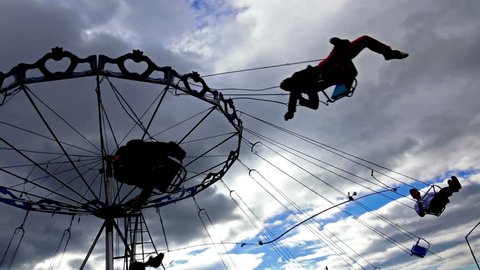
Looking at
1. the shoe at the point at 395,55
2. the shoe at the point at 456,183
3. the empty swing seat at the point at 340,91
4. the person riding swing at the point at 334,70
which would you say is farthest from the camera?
the shoe at the point at 456,183

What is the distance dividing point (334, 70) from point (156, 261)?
13.5 meters

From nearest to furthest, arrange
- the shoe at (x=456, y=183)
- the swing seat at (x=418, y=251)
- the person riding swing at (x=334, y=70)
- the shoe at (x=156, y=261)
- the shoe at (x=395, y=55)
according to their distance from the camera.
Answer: the shoe at (x=395, y=55)
the person riding swing at (x=334, y=70)
the shoe at (x=456, y=183)
the swing seat at (x=418, y=251)
the shoe at (x=156, y=261)

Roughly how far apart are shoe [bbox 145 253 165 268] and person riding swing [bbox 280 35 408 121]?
1182 centimetres

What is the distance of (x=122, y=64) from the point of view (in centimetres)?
1430

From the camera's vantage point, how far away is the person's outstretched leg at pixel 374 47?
33.7ft

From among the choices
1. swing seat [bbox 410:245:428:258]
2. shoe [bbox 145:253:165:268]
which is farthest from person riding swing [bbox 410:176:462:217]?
shoe [bbox 145:253:165:268]

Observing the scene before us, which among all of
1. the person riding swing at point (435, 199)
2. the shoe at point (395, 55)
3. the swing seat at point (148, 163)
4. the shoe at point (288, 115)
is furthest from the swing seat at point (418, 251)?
the swing seat at point (148, 163)

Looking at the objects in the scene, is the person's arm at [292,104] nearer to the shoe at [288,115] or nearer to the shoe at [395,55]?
the shoe at [288,115]

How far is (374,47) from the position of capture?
10391mm

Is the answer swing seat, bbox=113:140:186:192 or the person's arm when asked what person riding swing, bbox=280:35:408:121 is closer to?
the person's arm

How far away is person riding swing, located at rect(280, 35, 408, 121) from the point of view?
409 inches

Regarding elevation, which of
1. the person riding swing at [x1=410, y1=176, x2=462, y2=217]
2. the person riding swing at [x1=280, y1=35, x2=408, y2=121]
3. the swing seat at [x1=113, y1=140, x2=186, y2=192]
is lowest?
the person riding swing at [x1=410, y1=176, x2=462, y2=217]

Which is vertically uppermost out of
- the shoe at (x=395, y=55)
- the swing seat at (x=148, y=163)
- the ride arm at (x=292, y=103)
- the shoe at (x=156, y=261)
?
the swing seat at (x=148, y=163)

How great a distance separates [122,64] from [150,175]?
242 inches
